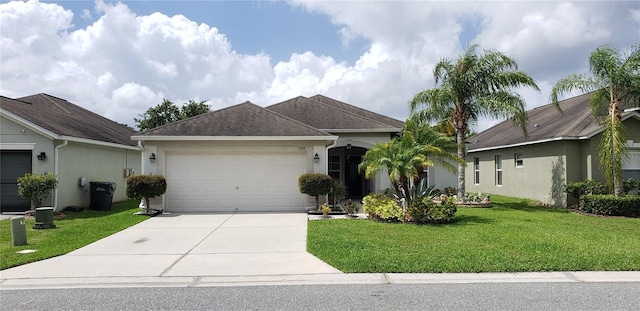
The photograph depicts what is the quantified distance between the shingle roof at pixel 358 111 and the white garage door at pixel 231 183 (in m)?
6.50

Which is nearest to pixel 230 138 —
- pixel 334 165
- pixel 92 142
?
pixel 92 142

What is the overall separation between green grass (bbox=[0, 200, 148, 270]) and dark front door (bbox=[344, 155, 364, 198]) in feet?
34.8

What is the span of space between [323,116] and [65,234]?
37.0ft

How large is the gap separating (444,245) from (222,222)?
21.7 ft

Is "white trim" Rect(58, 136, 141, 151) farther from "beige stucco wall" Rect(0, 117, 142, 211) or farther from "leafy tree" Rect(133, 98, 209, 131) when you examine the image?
"leafy tree" Rect(133, 98, 209, 131)

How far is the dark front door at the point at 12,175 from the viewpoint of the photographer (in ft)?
48.2

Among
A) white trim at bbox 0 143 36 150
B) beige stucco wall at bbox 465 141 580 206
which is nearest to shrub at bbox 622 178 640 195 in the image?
beige stucco wall at bbox 465 141 580 206

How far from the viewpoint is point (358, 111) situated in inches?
859

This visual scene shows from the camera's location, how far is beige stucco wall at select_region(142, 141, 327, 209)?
14.9m

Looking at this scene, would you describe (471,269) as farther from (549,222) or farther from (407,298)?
(549,222)

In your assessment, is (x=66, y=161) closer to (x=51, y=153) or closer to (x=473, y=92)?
(x=51, y=153)

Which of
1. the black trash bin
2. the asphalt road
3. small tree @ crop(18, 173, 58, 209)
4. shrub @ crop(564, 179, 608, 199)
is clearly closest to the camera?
the asphalt road

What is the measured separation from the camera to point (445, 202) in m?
12.2

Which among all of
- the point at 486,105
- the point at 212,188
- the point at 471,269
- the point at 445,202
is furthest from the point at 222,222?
the point at 486,105
